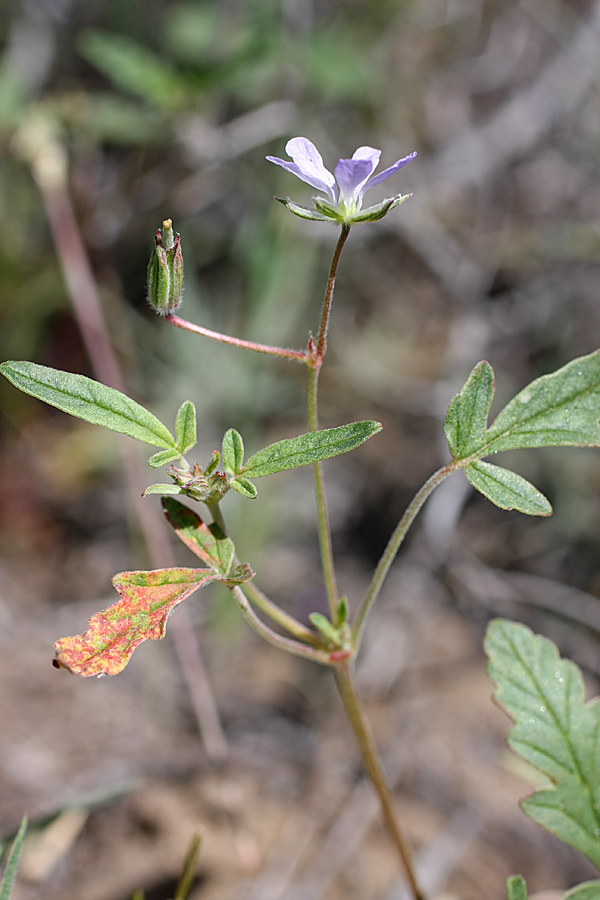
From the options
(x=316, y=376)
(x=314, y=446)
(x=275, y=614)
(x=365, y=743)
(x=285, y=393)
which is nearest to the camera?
(x=314, y=446)

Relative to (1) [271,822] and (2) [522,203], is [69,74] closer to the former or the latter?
(2) [522,203]

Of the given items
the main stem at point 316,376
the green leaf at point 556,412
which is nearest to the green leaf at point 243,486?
the main stem at point 316,376

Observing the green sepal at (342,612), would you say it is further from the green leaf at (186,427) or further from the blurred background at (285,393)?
the blurred background at (285,393)

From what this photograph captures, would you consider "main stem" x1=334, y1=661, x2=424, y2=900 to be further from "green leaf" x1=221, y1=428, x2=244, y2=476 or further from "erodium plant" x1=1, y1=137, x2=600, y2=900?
"green leaf" x1=221, y1=428, x2=244, y2=476

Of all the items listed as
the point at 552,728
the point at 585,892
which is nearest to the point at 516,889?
the point at 585,892

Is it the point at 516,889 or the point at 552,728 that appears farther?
the point at 552,728

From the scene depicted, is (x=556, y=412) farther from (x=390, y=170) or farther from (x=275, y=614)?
(x=275, y=614)
